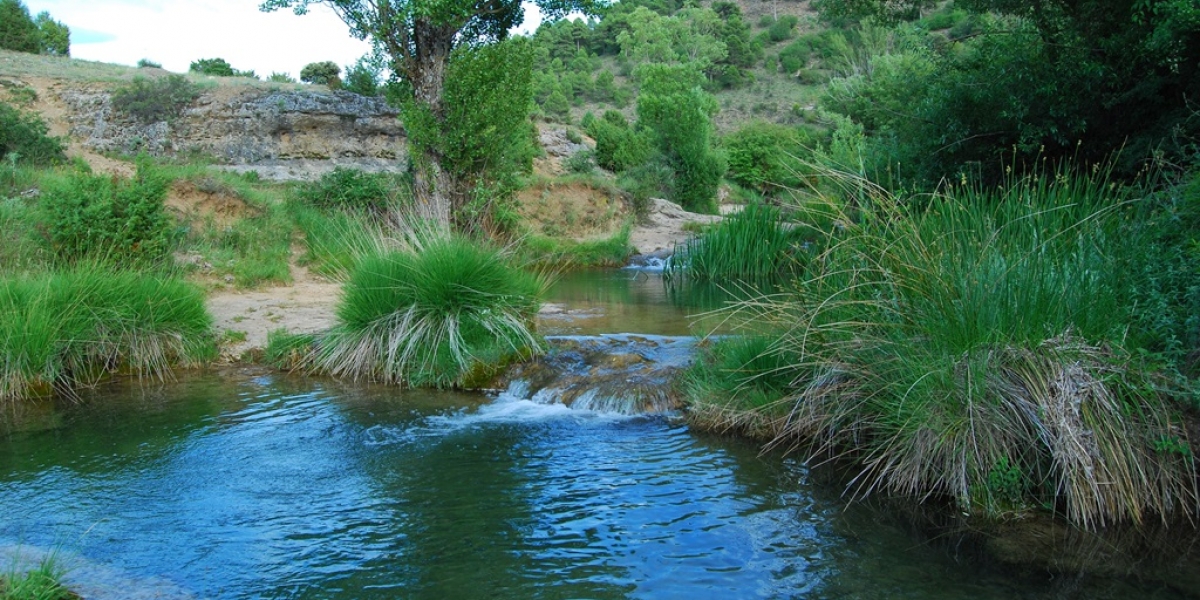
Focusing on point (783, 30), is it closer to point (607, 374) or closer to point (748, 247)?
point (748, 247)

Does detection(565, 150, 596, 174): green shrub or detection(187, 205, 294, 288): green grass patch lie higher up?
detection(565, 150, 596, 174): green shrub

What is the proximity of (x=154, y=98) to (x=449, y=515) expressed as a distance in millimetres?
26696

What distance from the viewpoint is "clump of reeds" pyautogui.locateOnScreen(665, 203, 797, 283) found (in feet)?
48.6

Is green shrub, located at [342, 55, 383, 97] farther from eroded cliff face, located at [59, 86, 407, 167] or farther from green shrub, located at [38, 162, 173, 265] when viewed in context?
green shrub, located at [38, 162, 173, 265]

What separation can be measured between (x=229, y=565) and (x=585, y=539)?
195cm

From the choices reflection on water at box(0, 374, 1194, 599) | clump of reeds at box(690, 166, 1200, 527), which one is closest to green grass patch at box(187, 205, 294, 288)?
reflection on water at box(0, 374, 1194, 599)

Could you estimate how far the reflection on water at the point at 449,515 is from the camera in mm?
4488

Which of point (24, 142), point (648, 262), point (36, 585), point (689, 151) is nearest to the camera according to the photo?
point (36, 585)

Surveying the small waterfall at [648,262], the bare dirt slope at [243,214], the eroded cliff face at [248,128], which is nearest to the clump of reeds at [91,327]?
the bare dirt slope at [243,214]

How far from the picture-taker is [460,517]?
5.45 meters

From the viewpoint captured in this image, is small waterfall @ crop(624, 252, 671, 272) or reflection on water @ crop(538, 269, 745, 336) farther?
small waterfall @ crop(624, 252, 671, 272)

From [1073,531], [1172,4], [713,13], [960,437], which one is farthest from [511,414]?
[713,13]

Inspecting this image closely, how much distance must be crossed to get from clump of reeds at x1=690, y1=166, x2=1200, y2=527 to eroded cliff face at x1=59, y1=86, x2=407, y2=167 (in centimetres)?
Answer: 2378

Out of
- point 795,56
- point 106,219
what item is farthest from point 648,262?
point 795,56
